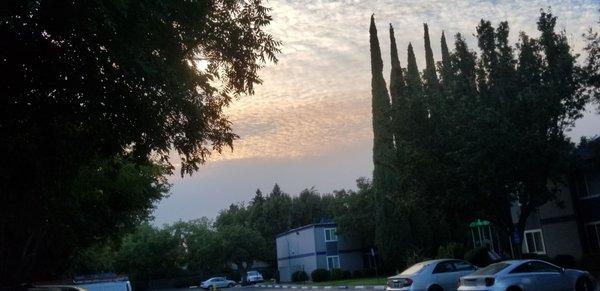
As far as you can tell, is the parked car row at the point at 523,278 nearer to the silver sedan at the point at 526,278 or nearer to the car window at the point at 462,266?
the silver sedan at the point at 526,278

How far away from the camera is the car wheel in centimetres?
1648

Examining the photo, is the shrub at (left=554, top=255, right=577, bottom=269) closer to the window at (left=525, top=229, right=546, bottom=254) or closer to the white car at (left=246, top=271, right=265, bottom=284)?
the window at (left=525, top=229, right=546, bottom=254)

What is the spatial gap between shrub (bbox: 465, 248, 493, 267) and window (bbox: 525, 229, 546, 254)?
3.14 m

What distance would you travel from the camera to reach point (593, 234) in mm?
28875

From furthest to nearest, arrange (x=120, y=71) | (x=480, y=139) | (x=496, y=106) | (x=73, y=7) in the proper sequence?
1. (x=496, y=106)
2. (x=480, y=139)
3. (x=120, y=71)
4. (x=73, y=7)

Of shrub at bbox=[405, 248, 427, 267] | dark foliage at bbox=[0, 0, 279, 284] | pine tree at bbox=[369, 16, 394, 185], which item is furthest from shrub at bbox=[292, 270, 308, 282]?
dark foliage at bbox=[0, 0, 279, 284]

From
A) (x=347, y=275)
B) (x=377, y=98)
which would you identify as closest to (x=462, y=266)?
(x=377, y=98)

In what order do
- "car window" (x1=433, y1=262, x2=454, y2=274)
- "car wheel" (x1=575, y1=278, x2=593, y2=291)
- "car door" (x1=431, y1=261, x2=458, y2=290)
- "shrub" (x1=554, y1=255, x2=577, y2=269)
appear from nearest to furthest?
"car wheel" (x1=575, y1=278, x2=593, y2=291) → "car door" (x1=431, y1=261, x2=458, y2=290) → "car window" (x1=433, y1=262, x2=454, y2=274) → "shrub" (x1=554, y1=255, x2=577, y2=269)

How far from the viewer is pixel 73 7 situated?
872 centimetres

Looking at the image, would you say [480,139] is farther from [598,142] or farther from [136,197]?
[136,197]

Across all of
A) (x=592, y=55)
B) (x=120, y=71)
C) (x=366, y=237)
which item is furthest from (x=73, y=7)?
(x=366, y=237)

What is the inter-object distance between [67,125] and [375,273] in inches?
1594

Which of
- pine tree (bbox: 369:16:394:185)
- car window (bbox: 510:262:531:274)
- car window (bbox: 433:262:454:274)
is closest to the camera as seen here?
car window (bbox: 510:262:531:274)

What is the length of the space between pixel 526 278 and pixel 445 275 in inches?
153
